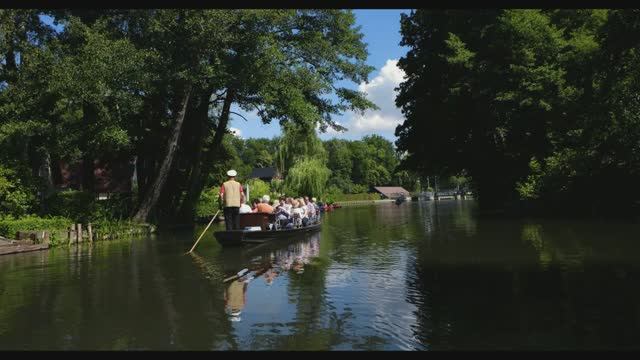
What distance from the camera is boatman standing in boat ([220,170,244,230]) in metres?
17.8

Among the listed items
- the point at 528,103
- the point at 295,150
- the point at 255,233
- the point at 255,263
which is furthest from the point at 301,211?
the point at 295,150

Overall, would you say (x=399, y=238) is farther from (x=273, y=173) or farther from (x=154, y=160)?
(x=273, y=173)

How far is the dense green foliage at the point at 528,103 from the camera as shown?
26031 mm

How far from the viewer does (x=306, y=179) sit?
188ft

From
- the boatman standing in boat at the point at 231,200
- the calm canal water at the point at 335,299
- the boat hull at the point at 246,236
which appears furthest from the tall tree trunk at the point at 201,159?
the calm canal water at the point at 335,299

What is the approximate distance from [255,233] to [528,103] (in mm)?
22355

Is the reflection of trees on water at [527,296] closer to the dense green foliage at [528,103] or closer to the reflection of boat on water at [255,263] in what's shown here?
the reflection of boat on water at [255,263]

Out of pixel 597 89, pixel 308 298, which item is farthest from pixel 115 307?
pixel 597 89

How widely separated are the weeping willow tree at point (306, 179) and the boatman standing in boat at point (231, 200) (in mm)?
38680

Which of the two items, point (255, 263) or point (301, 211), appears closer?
point (255, 263)

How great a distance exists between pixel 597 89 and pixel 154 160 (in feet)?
76.8

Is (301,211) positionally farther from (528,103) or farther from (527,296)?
(528,103)

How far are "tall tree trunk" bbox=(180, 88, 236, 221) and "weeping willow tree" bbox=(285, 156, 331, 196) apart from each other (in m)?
25.9

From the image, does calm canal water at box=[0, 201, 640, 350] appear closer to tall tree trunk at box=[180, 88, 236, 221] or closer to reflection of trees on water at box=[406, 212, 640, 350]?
reflection of trees on water at box=[406, 212, 640, 350]
